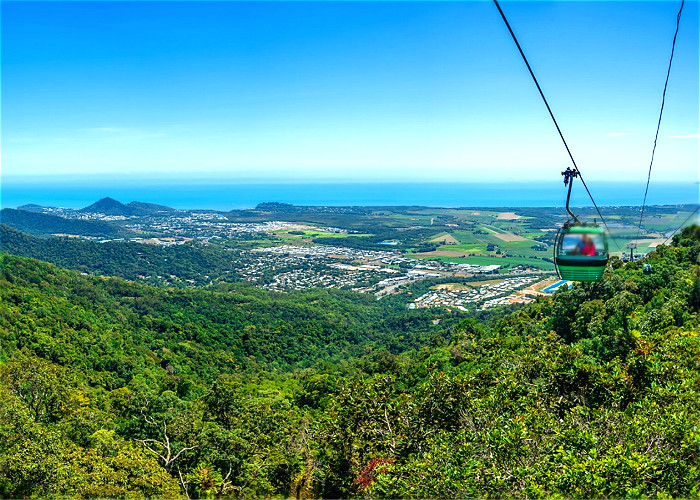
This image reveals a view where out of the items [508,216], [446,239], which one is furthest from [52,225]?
[508,216]

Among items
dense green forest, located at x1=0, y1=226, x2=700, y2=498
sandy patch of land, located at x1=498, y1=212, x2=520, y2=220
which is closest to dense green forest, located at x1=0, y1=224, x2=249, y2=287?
dense green forest, located at x1=0, y1=226, x2=700, y2=498

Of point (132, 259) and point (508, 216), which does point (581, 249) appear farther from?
→ point (508, 216)

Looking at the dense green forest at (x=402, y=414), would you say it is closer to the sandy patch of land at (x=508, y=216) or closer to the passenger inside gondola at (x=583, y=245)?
the passenger inside gondola at (x=583, y=245)

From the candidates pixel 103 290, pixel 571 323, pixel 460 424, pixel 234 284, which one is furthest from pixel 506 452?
pixel 234 284

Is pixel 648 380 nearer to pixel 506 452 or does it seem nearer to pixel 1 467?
pixel 506 452

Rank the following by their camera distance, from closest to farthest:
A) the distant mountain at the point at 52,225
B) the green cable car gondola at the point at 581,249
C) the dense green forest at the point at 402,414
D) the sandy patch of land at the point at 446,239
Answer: the green cable car gondola at the point at 581,249, the dense green forest at the point at 402,414, the sandy patch of land at the point at 446,239, the distant mountain at the point at 52,225

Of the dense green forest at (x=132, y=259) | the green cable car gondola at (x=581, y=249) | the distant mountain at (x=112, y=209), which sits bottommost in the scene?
the dense green forest at (x=132, y=259)

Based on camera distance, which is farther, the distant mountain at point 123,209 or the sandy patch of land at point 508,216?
the distant mountain at point 123,209

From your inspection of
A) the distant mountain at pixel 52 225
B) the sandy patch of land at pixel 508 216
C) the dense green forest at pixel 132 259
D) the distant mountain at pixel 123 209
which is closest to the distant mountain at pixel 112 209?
the distant mountain at pixel 123 209
